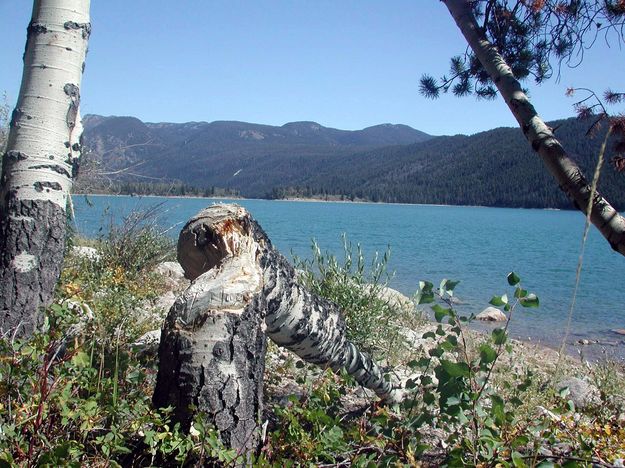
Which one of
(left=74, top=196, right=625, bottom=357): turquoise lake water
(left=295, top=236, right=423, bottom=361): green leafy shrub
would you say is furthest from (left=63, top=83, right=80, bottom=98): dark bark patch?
(left=295, top=236, right=423, bottom=361): green leafy shrub

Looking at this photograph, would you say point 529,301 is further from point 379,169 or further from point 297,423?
point 379,169

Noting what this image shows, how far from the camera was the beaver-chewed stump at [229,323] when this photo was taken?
6.73ft

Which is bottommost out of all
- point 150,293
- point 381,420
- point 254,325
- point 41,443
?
point 150,293

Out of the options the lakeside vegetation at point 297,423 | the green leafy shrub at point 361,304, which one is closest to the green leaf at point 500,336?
the lakeside vegetation at point 297,423

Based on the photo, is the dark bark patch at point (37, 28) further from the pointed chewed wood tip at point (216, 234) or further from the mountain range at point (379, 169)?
the mountain range at point (379, 169)

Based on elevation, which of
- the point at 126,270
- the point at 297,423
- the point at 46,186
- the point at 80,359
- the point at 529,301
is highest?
the point at 46,186

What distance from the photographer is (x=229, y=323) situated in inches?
86.5

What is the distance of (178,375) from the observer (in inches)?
81.4

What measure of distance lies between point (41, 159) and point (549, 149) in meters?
2.77

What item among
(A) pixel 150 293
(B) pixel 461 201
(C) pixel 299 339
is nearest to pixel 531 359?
(A) pixel 150 293

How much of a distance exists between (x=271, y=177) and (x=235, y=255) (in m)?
138

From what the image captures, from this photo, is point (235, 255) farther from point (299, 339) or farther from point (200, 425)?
point (200, 425)

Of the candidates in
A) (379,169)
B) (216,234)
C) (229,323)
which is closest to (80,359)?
(229,323)

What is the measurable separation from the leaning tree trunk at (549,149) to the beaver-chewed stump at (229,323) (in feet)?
5.16
